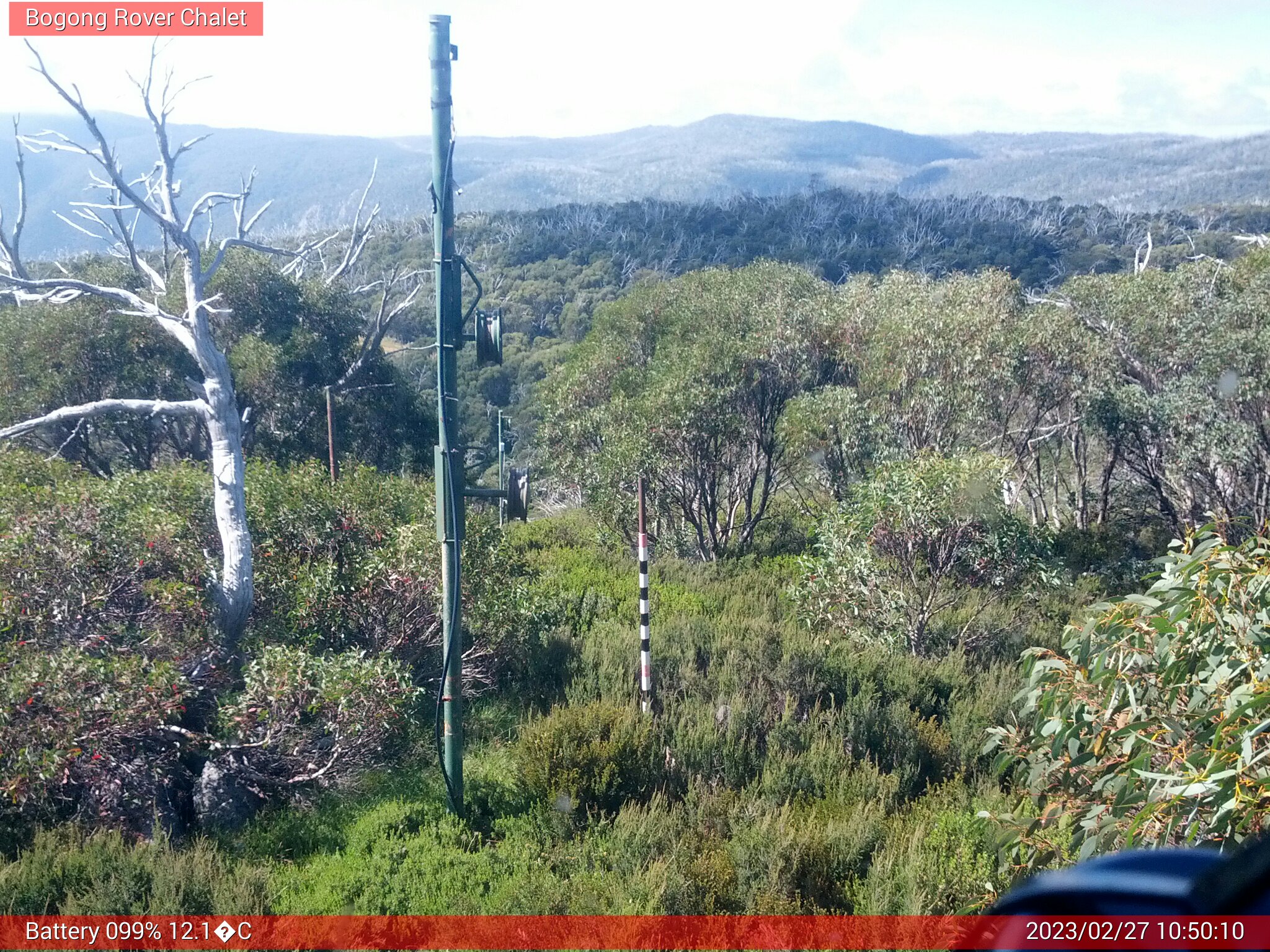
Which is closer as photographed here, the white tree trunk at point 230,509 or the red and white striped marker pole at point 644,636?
the white tree trunk at point 230,509

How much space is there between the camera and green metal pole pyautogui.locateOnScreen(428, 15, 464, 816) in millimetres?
5730

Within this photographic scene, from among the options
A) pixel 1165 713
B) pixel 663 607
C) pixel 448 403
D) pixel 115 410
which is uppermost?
pixel 448 403

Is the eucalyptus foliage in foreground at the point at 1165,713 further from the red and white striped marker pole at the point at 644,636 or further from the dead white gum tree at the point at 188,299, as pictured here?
the dead white gum tree at the point at 188,299

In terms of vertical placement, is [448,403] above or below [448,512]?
above

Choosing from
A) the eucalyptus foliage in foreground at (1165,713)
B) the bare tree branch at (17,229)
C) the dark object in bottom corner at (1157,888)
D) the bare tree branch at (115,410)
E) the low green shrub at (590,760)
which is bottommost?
the low green shrub at (590,760)

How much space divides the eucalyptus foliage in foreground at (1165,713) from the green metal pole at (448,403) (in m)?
3.39

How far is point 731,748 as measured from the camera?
278 inches

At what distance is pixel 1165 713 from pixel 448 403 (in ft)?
14.1

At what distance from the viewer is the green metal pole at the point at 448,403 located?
573 centimetres

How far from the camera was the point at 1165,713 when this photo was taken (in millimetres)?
3961

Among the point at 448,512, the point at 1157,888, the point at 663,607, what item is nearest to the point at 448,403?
the point at 448,512

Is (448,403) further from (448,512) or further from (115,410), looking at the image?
(115,410)

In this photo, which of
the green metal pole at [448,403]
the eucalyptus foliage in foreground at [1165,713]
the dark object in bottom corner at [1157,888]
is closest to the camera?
the dark object in bottom corner at [1157,888]

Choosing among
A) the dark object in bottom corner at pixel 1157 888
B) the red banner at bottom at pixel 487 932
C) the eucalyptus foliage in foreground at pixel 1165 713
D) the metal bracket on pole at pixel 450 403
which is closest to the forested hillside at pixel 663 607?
the eucalyptus foliage in foreground at pixel 1165 713
